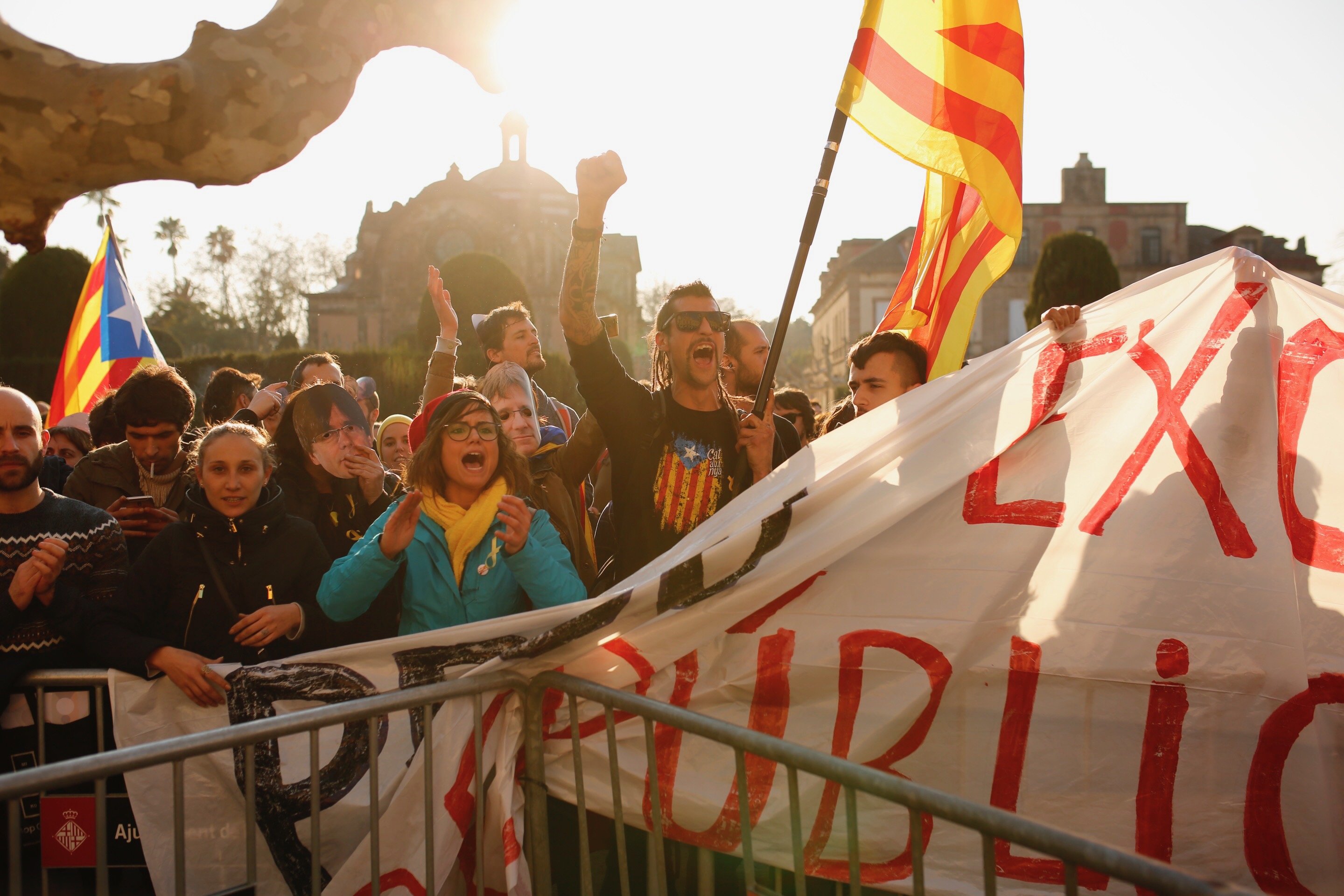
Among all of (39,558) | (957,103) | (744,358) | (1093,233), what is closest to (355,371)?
(744,358)

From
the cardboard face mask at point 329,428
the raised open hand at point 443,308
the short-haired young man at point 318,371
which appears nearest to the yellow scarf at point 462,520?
the cardboard face mask at point 329,428

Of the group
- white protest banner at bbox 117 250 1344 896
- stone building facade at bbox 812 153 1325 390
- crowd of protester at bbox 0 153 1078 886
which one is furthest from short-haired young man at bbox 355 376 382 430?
stone building facade at bbox 812 153 1325 390

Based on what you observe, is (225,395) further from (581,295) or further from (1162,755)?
(1162,755)

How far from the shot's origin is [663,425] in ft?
10.6

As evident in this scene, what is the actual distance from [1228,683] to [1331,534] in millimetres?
535

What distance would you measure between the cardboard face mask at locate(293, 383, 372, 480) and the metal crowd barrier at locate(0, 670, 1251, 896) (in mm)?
1254

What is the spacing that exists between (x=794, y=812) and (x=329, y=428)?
2.68 meters

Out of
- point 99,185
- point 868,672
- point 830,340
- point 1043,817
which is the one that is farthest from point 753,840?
point 830,340

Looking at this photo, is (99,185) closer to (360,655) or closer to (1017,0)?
(360,655)

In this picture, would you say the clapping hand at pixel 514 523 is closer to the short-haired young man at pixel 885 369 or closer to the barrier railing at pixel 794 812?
the barrier railing at pixel 794 812

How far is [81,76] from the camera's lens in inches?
87.4

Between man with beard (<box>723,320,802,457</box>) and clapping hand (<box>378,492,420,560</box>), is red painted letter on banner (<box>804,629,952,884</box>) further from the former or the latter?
A: man with beard (<box>723,320,802,457</box>)

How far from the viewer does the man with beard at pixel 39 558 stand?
2.91 m

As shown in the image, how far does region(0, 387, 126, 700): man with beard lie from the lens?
9.55 ft
